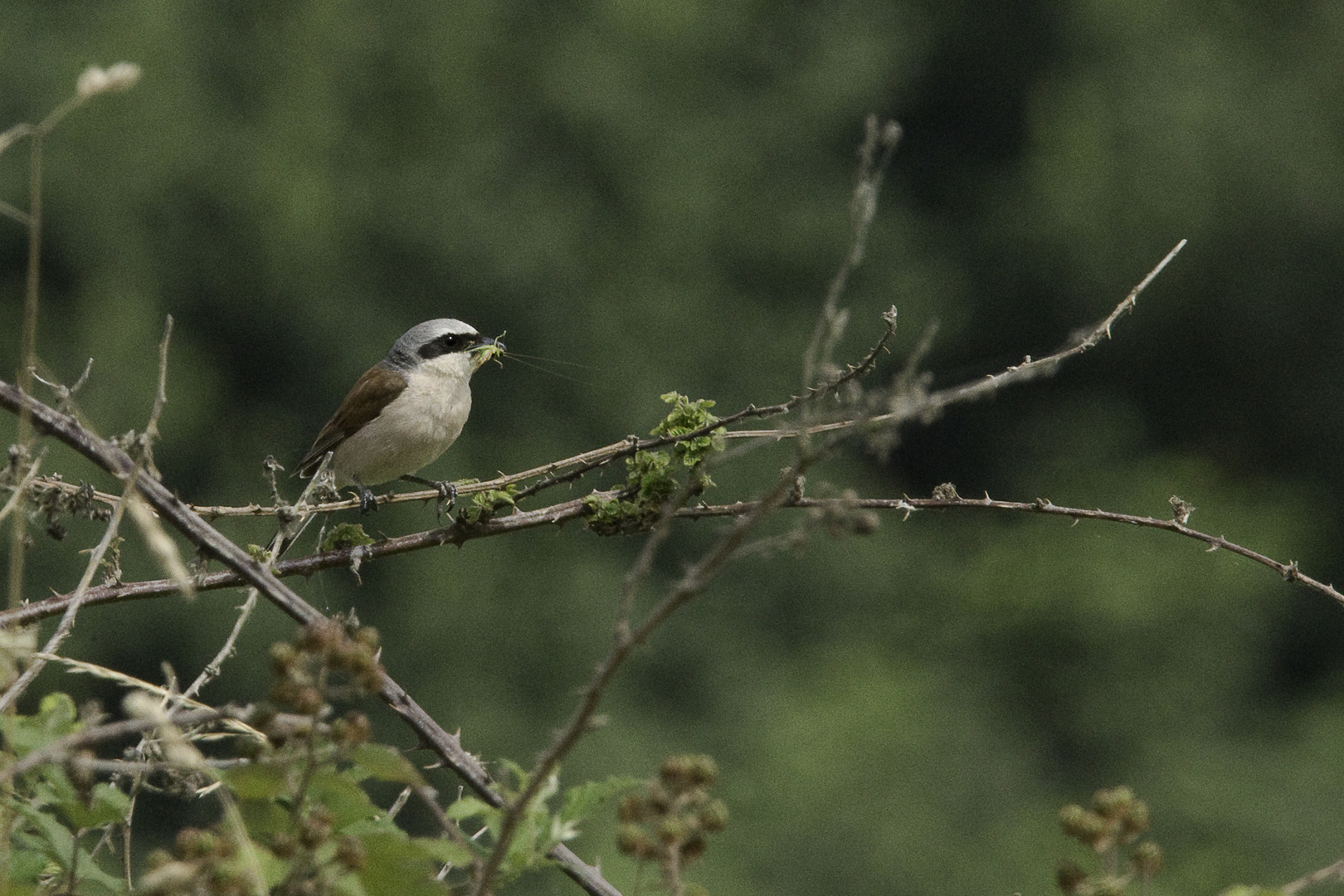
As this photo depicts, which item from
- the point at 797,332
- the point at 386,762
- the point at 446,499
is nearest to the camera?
the point at 386,762

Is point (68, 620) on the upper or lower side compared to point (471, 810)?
upper

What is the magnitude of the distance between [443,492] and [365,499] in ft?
6.82

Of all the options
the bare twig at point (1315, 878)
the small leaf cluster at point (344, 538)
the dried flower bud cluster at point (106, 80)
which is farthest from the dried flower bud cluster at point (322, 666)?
the small leaf cluster at point (344, 538)

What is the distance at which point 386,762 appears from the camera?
1713mm

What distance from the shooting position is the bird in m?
5.66

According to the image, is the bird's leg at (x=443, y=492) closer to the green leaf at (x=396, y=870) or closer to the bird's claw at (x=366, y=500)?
the bird's claw at (x=366, y=500)

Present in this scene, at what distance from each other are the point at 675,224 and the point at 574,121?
10.9 ft

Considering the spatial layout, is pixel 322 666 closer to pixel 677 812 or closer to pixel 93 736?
pixel 93 736

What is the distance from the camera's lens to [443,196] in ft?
124

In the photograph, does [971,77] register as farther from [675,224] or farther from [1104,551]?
[1104,551]

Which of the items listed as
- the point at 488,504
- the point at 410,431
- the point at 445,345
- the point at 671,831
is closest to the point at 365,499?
the point at 410,431

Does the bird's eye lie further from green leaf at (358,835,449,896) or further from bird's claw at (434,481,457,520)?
green leaf at (358,835,449,896)

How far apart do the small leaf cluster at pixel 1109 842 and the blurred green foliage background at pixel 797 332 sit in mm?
21500

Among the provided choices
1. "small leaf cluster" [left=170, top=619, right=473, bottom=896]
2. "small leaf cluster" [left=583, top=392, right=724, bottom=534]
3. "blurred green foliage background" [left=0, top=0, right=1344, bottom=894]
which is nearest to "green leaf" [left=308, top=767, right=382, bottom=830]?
"small leaf cluster" [left=170, top=619, right=473, bottom=896]
